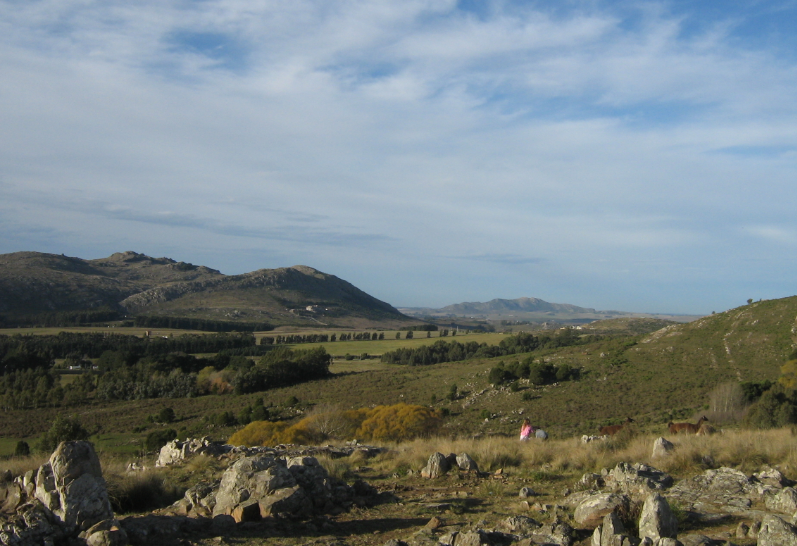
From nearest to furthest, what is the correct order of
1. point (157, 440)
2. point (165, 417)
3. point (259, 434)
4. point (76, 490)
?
point (76, 490) → point (259, 434) → point (157, 440) → point (165, 417)

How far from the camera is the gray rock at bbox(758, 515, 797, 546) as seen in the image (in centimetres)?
557

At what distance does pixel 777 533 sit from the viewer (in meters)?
5.69

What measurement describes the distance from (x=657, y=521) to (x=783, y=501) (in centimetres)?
285

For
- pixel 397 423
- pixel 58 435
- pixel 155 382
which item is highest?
pixel 397 423

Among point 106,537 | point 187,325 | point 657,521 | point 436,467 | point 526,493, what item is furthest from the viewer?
point 187,325

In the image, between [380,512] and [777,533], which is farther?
[380,512]

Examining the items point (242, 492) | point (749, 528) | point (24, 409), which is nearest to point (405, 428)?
point (242, 492)

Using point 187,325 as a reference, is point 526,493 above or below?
above

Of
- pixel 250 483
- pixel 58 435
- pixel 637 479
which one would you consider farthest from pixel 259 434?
pixel 637 479

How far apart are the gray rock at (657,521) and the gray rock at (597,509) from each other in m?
0.73

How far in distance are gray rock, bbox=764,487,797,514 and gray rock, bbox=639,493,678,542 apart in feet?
7.83

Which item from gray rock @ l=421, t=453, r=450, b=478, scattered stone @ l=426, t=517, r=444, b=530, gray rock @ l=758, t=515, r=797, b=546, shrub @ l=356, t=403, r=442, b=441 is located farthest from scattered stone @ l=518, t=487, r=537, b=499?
shrub @ l=356, t=403, r=442, b=441

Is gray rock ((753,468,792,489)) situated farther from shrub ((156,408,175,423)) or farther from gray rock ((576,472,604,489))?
shrub ((156,408,175,423))

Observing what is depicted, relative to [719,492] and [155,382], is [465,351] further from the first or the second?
[719,492]
